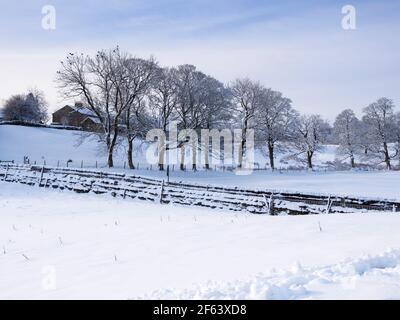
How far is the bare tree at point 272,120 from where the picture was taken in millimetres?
54681

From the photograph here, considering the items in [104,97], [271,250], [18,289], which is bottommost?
[18,289]

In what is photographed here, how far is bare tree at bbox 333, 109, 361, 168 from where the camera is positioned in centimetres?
6203

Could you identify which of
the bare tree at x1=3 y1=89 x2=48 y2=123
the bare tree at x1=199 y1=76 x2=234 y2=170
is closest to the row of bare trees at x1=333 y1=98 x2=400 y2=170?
the bare tree at x1=199 y1=76 x2=234 y2=170

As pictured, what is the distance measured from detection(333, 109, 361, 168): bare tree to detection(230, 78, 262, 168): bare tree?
18650 millimetres

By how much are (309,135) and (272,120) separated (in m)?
10.5

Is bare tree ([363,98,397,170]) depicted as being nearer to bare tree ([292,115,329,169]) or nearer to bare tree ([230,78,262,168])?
bare tree ([292,115,329,169])

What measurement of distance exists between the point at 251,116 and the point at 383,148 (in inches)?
908

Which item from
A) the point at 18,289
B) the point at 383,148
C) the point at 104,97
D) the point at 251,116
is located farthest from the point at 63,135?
the point at 18,289

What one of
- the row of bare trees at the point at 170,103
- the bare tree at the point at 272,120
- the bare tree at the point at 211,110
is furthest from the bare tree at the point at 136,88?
the bare tree at the point at 272,120

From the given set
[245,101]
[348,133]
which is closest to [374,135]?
[348,133]

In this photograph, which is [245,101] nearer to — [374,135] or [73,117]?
[374,135]

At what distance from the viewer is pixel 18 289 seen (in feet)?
22.5
